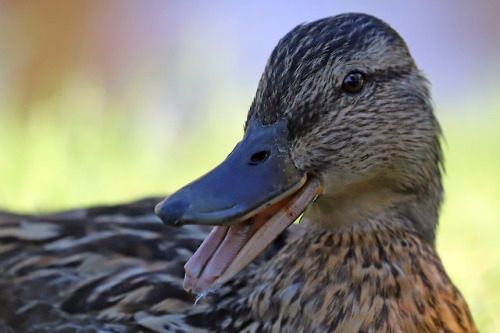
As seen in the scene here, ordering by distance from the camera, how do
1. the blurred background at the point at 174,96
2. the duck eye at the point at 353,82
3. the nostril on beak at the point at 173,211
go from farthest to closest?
the blurred background at the point at 174,96, the duck eye at the point at 353,82, the nostril on beak at the point at 173,211

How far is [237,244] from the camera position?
2008mm

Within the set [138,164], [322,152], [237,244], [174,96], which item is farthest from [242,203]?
[174,96]

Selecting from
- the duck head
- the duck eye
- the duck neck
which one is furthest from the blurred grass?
the duck eye

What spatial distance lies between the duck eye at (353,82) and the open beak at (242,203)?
0.22 metres

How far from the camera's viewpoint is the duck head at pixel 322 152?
76.8 inches

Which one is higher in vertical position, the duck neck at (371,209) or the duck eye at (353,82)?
the duck eye at (353,82)

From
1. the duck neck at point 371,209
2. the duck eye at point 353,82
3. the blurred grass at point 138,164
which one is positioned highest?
the duck eye at point 353,82

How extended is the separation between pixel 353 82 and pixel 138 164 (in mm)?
2549

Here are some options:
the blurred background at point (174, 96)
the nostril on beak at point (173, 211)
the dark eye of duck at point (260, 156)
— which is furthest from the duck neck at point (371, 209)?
the blurred background at point (174, 96)

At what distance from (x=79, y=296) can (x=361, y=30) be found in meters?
1.23

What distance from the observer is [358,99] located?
2.15 meters

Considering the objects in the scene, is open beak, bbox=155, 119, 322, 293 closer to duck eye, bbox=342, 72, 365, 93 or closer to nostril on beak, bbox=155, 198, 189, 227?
nostril on beak, bbox=155, 198, 189, 227

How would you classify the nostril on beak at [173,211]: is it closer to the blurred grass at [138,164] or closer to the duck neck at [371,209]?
the duck neck at [371,209]

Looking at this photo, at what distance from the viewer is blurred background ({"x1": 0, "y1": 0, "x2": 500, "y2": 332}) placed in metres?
4.22
